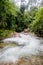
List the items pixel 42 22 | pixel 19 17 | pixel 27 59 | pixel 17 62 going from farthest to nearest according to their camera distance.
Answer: pixel 19 17 < pixel 42 22 < pixel 27 59 < pixel 17 62

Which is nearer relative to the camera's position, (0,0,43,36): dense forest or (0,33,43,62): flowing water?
(0,33,43,62): flowing water

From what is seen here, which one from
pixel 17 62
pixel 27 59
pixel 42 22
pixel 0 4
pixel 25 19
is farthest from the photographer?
pixel 25 19

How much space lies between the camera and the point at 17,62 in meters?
10.5

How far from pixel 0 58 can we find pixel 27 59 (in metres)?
1.86

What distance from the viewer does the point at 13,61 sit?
1066 cm

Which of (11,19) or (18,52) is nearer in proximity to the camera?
(18,52)

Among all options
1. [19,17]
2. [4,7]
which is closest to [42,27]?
[4,7]

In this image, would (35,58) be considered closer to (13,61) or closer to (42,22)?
(13,61)

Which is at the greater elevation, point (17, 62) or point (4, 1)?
point (4, 1)

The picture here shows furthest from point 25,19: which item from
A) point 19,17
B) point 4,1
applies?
Answer: point 4,1

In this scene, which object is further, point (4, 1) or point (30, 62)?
point (4, 1)

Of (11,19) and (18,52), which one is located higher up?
(18,52)

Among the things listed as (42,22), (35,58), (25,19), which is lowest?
(25,19)

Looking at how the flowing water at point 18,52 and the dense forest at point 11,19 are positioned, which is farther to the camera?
the dense forest at point 11,19
